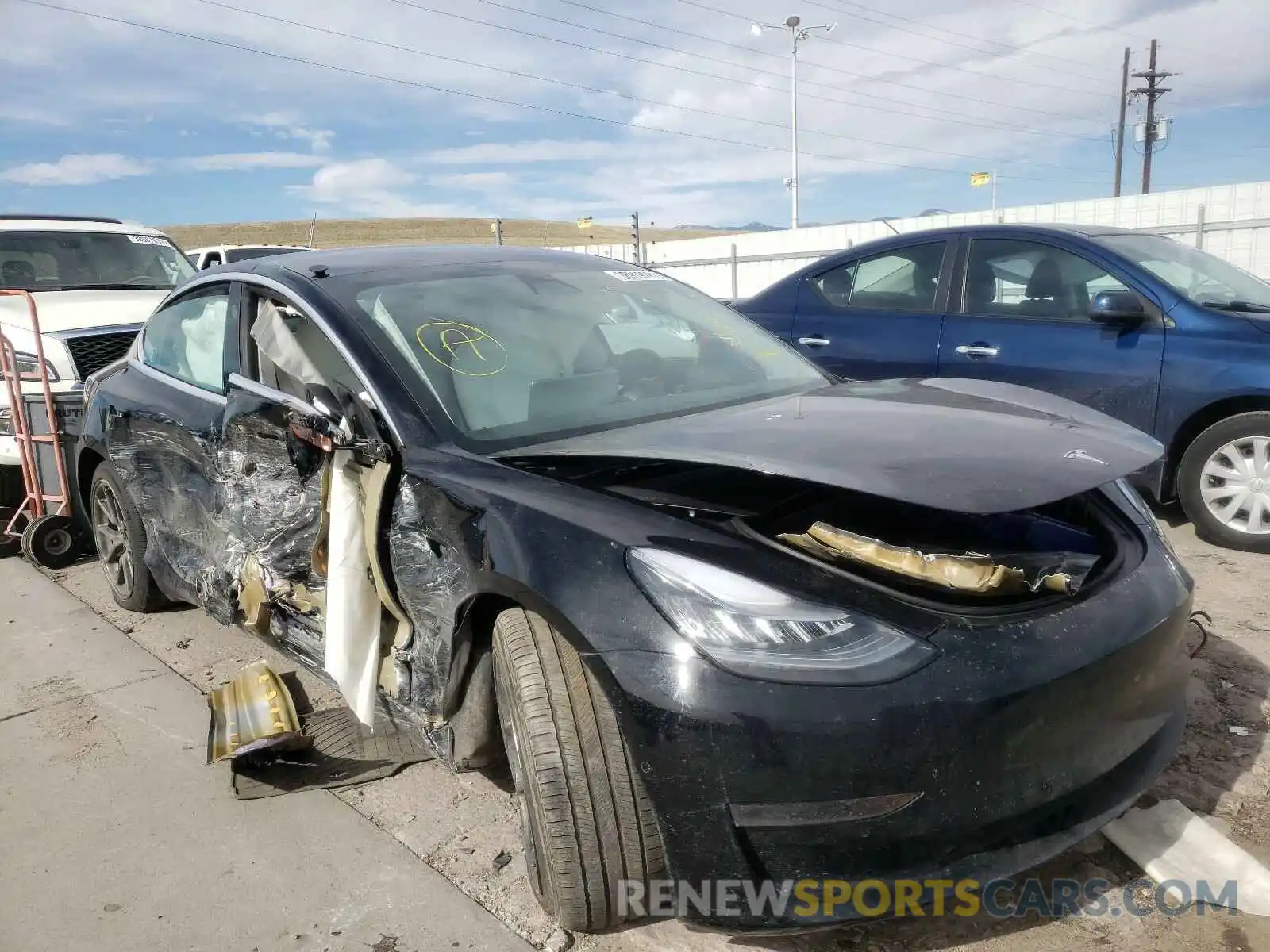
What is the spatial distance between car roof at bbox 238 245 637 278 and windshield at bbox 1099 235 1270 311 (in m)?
2.95

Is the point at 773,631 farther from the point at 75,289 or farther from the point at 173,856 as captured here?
the point at 75,289

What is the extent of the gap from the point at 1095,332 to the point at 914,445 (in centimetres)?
326

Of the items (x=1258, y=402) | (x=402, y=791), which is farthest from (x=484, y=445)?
(x=1258, y=402)

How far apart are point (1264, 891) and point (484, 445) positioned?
6.75 feet

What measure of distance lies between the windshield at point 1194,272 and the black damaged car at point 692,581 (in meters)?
2.50

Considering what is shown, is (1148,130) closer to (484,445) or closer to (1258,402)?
(1258,402)

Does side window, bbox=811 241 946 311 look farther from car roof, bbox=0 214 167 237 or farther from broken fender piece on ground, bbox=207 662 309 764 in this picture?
car roof, bbox=0 214 167 237

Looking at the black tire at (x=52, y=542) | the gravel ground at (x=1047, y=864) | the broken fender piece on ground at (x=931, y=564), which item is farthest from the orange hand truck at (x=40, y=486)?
the broken fender piece on ground at (x=931, y=564)

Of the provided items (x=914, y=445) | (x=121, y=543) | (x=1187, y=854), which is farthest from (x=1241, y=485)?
(x=121, y=543)

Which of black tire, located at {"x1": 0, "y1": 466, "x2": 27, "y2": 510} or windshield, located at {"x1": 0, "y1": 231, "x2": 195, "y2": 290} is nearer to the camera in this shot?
black tire, located at {"x1": 0, "y1": 466, "x2": 27, "y2": 510}

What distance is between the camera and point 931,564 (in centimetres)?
193

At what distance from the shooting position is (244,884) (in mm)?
2395

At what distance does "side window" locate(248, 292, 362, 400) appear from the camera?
9.38ft

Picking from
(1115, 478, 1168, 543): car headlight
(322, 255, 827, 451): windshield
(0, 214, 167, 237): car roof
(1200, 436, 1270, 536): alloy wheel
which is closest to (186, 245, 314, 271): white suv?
(0, 214, 167, 237): car roof
